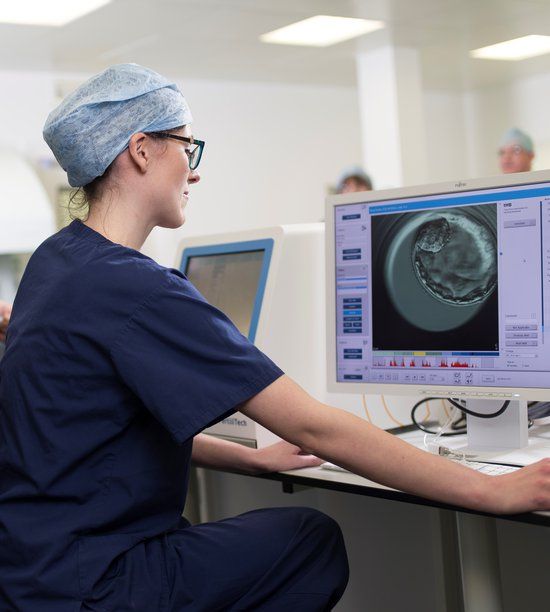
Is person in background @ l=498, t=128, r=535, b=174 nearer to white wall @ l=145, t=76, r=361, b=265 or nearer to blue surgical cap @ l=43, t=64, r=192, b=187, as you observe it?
white wall @ l=145, t=76, r=361, b=265

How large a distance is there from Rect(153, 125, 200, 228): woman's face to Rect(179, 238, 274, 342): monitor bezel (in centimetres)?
42

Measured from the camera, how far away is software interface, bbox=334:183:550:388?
57.4 inches

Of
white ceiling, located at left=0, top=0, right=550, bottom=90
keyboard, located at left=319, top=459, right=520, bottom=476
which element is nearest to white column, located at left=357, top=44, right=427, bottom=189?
white ceiling, located at left=0, top=0, right=550, bottom=90

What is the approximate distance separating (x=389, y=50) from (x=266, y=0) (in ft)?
5.63

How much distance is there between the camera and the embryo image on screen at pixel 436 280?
1.50m

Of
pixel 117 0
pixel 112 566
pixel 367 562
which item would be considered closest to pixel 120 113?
pixel 112 566

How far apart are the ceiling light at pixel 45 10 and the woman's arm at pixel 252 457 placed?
13.1ft

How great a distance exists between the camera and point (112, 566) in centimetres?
121

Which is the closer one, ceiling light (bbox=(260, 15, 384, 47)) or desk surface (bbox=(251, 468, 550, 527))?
desk surface (bbox=(251, 468, 550, 527))

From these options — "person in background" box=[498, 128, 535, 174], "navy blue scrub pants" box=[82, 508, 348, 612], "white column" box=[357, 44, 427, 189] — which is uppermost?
"white column" box=[357, 44, 427, 189]

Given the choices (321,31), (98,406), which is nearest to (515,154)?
(321,31)

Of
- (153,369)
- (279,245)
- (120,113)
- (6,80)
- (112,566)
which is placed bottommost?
(112,566)

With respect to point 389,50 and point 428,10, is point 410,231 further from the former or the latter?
point 389,50

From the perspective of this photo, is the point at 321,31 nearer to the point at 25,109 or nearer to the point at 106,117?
the point at 25,109
